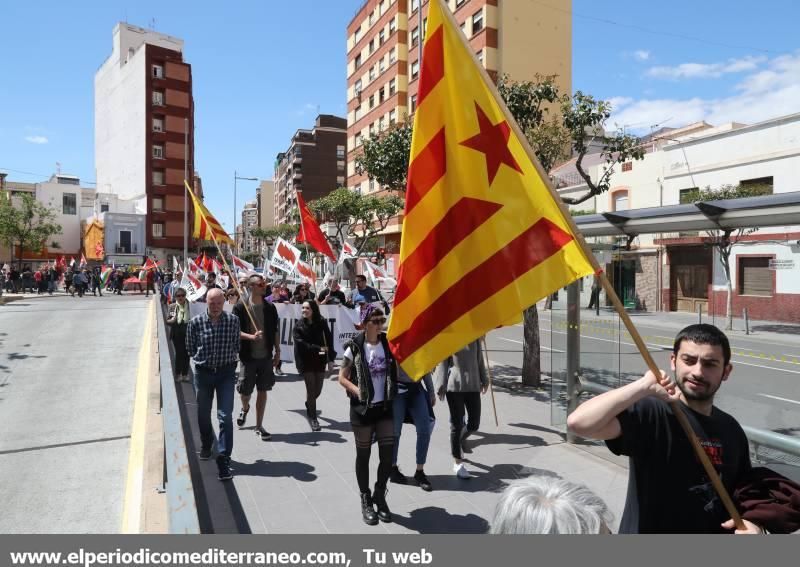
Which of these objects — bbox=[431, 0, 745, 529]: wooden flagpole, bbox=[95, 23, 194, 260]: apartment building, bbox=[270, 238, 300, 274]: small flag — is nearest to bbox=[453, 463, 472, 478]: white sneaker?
bbox=[431, 0, 745, 529]: wooden flagpole

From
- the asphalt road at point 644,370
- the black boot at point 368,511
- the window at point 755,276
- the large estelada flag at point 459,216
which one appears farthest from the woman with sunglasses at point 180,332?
the window at point 755,276

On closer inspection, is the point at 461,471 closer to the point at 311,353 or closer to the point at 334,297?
the point at 311,353

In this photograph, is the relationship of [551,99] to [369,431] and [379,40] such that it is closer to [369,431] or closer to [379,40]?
[369,431]

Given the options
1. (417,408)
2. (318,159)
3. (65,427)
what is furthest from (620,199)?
(318,159)

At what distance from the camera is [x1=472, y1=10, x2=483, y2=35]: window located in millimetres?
37062

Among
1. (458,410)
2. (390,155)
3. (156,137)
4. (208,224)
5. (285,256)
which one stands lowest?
(458,410)

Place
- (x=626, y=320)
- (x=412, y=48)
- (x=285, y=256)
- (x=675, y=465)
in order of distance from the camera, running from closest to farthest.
→ (x=675, y=465) → (x=626, y=320) → (x=285, y=256) → (x=412, y=48)

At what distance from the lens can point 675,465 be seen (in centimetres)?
210

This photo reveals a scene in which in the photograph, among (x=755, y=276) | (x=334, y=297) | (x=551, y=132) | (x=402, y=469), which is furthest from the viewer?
(x=755, y=276)

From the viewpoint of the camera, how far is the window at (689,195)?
21850mm

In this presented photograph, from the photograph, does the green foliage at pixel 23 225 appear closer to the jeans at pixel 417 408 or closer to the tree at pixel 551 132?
the tree at pixel 551 132

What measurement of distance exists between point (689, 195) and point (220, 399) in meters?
22.3

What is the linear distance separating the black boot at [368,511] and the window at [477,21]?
37.9 metres
